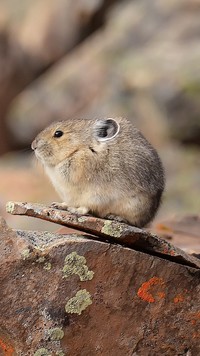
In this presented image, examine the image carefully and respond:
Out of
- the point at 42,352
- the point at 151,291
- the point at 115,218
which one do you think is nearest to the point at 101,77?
the point at 115,218

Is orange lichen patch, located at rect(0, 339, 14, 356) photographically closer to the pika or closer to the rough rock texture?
the rough rock texture

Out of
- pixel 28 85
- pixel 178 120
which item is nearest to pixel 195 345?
pixel 178 120

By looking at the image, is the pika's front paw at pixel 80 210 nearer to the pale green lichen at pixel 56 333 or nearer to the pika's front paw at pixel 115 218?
the pika's front paw at pixel 115 218

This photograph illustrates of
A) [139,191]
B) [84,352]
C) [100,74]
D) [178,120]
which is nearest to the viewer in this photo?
[84,352]

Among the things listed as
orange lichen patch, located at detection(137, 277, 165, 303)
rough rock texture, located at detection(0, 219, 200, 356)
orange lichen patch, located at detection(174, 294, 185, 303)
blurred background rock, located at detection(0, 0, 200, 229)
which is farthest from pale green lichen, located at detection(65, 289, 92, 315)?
blurred background rock, located at detection(0, 0, 200, 229)

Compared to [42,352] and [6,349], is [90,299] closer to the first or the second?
[42,352]

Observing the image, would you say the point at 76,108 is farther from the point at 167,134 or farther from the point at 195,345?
the point at 195,345

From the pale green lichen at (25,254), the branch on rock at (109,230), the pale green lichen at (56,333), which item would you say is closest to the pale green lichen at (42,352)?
the pale green lichen at (56,333)
